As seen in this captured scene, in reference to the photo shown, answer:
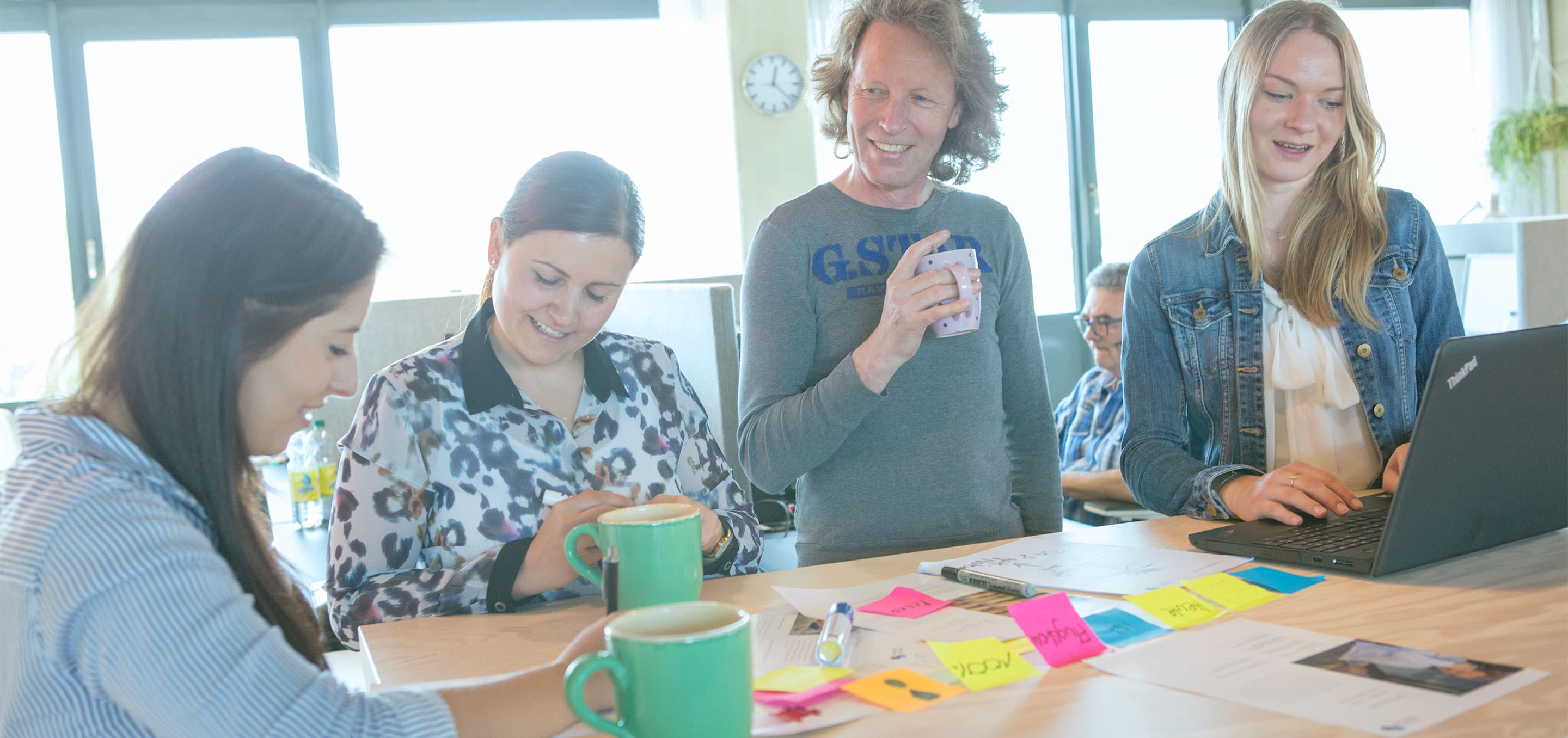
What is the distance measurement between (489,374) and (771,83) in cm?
429

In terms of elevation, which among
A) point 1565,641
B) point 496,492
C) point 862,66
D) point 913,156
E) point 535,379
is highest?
point 862,66

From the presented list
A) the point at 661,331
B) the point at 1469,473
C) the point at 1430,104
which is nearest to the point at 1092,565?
the point at 1469,473

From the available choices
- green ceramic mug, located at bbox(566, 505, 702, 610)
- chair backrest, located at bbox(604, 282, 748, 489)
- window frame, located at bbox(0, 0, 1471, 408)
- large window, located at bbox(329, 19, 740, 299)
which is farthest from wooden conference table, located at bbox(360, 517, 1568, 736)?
large window, located at bbox(329, 19, 740, 299)

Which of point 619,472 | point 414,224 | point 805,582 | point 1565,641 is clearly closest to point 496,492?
point 619,472

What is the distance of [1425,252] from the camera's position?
1504 millimetres

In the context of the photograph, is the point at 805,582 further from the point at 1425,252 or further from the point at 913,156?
the point at 1425,252

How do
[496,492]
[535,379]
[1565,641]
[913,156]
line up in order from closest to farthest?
1. [1565,641]
2. [496,492]
3. [535,379]
4. [913,156]

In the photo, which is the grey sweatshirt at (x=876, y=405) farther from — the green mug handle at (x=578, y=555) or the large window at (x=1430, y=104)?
the large window at (x=1430, y=104)

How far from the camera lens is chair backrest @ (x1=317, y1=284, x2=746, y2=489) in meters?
2.14

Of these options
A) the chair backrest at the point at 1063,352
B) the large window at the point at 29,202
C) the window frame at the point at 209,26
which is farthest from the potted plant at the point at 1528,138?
the large window at the point at 29,202

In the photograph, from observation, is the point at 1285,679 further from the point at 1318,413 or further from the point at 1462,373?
the point at 1318,413

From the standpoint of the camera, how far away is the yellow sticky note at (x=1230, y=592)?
101cm

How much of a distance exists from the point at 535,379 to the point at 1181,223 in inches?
36.2

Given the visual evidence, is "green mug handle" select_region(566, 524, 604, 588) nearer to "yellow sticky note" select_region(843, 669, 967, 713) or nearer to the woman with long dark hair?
the woman with long dark hair
